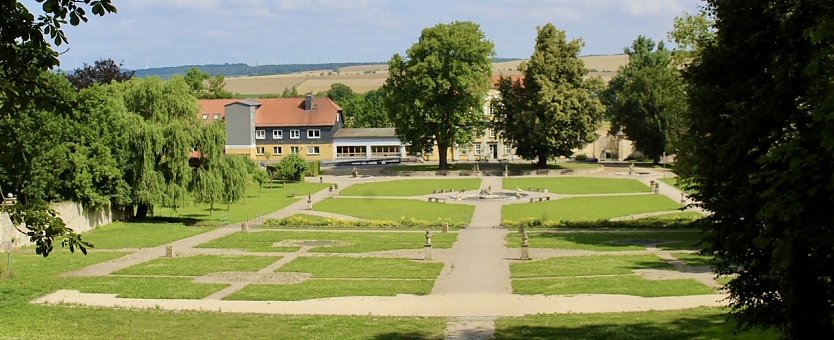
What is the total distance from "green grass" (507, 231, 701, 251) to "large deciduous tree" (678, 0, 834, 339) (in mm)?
20178

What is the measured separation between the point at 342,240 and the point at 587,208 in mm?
20008

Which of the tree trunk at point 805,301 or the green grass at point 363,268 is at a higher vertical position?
the tree trunk at point 805,301

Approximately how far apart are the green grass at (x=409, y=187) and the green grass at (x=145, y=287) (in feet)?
124

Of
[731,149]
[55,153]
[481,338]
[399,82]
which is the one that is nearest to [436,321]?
[481,338]

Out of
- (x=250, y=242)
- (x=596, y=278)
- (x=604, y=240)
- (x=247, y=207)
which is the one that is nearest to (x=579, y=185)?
(x=247, y=207)

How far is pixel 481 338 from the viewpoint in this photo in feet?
60.0

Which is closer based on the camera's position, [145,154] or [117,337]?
[117,337]

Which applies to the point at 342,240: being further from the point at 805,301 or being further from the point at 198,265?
the point at 805,301

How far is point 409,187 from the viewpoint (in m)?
72.1

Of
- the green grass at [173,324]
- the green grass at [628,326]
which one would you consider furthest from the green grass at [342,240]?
the green grass at [628,326]

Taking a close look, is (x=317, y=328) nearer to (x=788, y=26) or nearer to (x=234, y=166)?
(x=788, y=26)

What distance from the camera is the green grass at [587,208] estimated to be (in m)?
49.8

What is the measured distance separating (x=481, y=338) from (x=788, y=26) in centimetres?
872

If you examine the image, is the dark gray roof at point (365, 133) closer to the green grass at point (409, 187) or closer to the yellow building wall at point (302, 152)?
the yellow building wall at point (302, 152)
